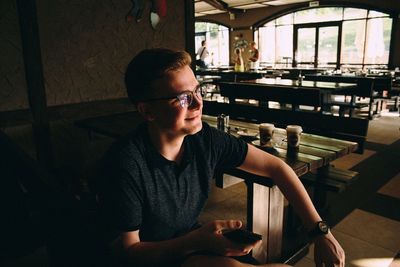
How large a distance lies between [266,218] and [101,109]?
94.5 inches

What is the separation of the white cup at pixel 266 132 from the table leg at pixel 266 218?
30 centimetres

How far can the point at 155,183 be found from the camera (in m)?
1.12

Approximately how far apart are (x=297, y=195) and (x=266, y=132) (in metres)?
0.70

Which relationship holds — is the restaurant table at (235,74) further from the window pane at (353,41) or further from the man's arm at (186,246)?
the man's arm at (186,246)

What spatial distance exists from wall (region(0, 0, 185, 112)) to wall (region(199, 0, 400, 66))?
9.40 metres

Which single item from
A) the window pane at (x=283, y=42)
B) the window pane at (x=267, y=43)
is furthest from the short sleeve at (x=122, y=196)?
the window pane at (x=267, y=43)

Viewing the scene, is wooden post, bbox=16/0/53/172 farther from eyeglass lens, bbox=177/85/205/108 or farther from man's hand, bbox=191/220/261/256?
man's hand, bbox=191/220/261/256

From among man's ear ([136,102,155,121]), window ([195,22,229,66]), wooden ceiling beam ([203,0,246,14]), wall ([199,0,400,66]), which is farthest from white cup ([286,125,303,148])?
window ([195,22,229,66])

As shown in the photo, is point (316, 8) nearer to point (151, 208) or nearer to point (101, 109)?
point (101, 109)

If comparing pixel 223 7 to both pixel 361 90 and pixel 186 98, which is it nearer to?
pixel 361 90

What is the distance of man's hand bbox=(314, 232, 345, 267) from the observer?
3.89 ft

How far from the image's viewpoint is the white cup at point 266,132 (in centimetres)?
199

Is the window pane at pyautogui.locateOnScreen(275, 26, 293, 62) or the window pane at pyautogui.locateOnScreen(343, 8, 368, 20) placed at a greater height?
the window pane at pyautogui.locateOnScreen(343, 8, 368, 20)

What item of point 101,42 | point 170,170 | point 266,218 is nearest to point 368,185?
point 266,218
